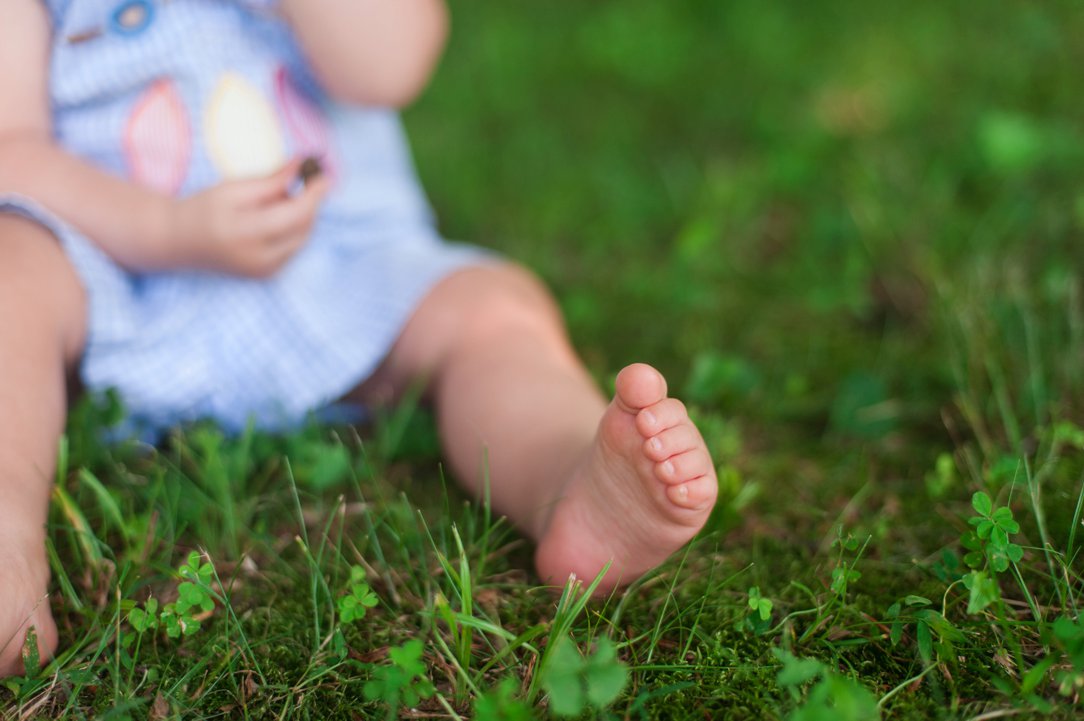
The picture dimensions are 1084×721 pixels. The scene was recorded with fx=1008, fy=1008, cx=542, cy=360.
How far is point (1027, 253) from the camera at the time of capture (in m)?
2.01

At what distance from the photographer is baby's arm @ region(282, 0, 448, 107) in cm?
162

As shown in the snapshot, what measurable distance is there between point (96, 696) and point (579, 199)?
5.38 ft

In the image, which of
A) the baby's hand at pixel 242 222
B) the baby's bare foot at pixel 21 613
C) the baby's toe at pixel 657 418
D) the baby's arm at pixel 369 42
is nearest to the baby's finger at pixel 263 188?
the baby's hand at pixel 242 222

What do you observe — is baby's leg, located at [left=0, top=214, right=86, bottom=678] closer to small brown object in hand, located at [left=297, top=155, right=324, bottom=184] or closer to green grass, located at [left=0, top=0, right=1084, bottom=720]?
green grass, located at [left=0, top=0, right=1084, bottom=720]

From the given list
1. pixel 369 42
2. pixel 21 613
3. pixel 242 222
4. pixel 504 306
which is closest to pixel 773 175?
pixel 504 306

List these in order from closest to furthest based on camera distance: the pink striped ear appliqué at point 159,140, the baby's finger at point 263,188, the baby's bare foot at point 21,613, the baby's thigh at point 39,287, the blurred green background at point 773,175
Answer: the baby's bare foot at point 21,613 → the baby's thigh at point 39,287 → the baby's finger at point 263,188 → the pink striped ear appliqué at point 159,140 → the blurred green background at point 773,175

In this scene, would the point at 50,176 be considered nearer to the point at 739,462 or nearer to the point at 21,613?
the point at 21,613

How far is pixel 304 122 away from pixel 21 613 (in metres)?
0.93

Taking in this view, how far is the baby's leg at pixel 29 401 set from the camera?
3.80 feet

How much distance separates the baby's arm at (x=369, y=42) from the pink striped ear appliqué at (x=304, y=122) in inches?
2.6

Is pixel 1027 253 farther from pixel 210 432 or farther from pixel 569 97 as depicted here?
pixel 210 432

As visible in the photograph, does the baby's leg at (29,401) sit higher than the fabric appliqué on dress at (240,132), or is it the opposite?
the fabric appliqué on dress at (240,132)

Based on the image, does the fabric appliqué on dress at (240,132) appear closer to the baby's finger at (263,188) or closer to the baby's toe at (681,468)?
the baby's finger at (263,188)

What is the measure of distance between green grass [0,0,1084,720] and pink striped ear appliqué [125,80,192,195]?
1.30ft
